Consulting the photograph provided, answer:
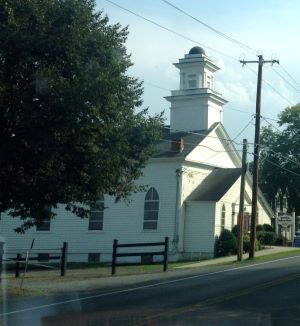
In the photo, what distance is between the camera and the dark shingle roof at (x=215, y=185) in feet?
124

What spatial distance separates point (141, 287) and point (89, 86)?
20.9 ft

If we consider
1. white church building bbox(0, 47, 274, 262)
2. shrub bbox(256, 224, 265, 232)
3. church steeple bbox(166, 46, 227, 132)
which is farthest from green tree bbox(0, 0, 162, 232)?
shrub bbox(256, 224, 265, 232)

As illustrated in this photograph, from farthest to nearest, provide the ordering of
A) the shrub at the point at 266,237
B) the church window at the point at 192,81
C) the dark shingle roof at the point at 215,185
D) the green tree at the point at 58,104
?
the church window at the point at 192,81 → the shrub at the point at 266,237 → the dark shingle roof at the point at 215,185 → the green tree at the point at 58,104

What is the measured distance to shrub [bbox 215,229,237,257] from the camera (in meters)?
36.5

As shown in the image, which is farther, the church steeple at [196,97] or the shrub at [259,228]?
the church steeple at [196,97]

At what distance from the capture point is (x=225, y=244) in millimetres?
36656

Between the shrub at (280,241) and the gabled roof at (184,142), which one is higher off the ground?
the gabled roof at (184,142)

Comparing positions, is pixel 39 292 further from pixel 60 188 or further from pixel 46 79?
pixel 46 79

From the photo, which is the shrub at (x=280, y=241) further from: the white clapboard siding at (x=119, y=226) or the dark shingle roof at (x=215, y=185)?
the white clapboard siding at (x=119, y=226)

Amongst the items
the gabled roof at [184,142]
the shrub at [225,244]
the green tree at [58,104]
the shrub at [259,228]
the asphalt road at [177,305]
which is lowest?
the asphalt road at [177,305]

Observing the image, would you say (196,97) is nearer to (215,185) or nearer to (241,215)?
(215,185)

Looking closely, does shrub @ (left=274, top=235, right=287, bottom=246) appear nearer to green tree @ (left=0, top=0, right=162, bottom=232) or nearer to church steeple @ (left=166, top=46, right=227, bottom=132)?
church steeple @ (left=166, top=46, right=227, bottom=132)

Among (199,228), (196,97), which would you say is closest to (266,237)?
(199,228)

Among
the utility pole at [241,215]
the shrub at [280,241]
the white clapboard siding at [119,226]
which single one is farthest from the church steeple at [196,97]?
the utility pole at [241,215]
